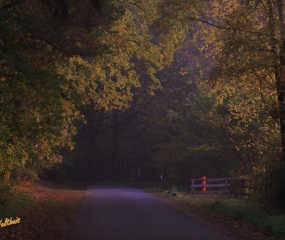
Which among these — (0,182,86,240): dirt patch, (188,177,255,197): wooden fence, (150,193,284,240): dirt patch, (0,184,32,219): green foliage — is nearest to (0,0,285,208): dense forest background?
(0,184,32,219): green foliage

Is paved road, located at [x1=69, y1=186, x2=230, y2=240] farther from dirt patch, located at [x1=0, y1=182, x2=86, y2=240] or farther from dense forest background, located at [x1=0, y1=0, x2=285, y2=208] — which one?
dense forest background, located at [x1=0, y1=0, x2=285, y2=208]

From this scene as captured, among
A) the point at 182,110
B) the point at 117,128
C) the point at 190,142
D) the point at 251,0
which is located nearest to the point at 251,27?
the point at 251,0

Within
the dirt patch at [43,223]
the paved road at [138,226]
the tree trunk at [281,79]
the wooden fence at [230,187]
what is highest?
the tree trunk at [281,79]

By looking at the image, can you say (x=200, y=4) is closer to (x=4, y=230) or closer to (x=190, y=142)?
(x=4, y=230)

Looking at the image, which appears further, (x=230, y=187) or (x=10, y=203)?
(x=230, y=187)

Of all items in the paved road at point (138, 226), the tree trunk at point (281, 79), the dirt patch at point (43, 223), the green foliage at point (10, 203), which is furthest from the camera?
the tree trunk at point (281, 79)

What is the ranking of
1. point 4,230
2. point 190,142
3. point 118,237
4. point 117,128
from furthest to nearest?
point 117,128 → point 190,142 → point 4,230 → point 118,237

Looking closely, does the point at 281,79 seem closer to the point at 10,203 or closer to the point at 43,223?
the point at 43,223

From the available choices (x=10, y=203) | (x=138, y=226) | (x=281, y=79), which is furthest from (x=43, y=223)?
(x=281, y=79)

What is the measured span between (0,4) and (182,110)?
29.4 metres

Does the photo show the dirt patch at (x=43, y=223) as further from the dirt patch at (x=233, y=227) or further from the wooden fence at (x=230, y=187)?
the wooden fence at (x=230, y=187)

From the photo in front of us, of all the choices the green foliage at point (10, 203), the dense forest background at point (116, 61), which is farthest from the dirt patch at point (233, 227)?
the green foliage at point (10, 203)

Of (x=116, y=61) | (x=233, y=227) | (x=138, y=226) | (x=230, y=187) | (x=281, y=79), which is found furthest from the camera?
(x=230, y=187)

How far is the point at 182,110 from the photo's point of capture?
39750 mm
